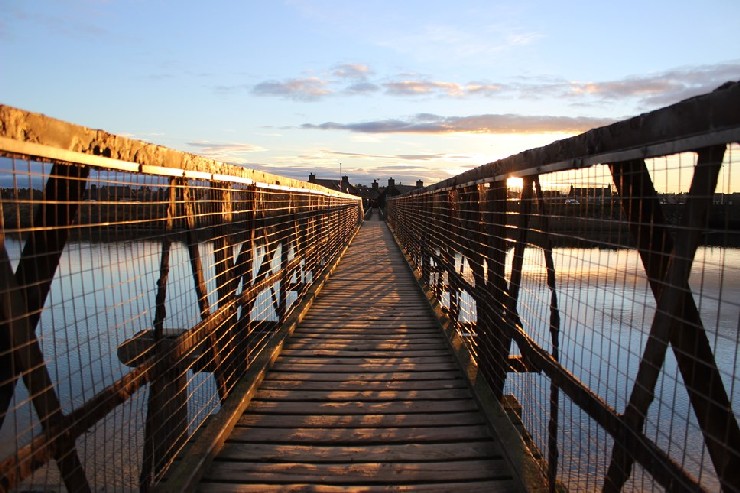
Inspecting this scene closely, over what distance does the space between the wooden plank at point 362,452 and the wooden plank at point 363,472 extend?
56 millimetres

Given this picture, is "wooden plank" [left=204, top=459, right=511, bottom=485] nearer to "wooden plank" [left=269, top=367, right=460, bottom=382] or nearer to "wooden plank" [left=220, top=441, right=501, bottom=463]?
"wooden plank" [left=220, top=441, right=501, bottom=463]

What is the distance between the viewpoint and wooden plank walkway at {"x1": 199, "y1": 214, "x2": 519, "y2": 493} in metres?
3.08

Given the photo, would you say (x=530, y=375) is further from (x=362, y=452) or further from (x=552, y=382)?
(x=362, y=452)

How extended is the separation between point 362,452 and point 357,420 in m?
0.45

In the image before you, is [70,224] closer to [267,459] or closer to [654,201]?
[267,459]

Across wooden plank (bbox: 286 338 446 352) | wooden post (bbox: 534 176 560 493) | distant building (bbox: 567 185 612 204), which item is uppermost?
distant building (bbox: 567 185 612 204)

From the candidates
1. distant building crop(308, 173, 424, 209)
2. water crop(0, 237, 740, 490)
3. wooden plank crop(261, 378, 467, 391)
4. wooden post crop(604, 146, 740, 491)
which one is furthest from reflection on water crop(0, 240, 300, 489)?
distant building crop(308, 173, 424, 209)

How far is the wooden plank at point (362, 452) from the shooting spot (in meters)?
3.29

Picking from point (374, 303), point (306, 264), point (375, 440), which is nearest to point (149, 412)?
point (375, 440)

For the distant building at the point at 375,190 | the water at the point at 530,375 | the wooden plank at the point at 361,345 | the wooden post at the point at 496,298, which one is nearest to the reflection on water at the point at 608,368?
the water at the point at 530,375

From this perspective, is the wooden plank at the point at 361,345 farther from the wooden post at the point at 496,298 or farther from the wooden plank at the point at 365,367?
the wooden post at the point at 496,298

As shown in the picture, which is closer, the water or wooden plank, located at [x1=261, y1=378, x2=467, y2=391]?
the water

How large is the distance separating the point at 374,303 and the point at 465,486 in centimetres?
493

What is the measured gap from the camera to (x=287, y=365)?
500 centimetres
